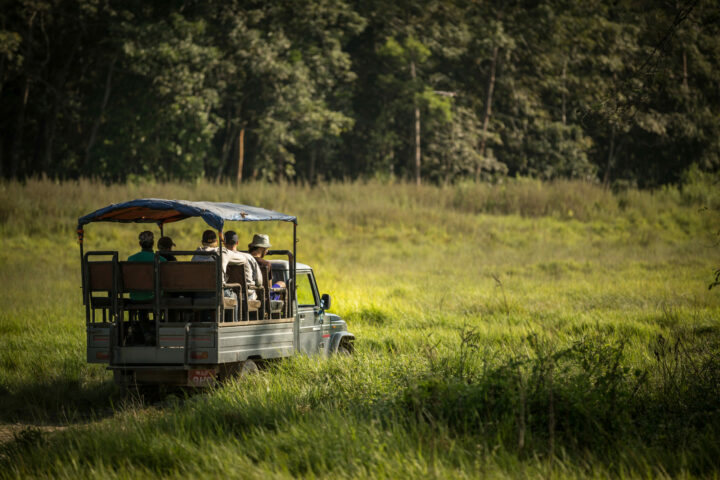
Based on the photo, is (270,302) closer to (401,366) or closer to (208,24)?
(401,366)

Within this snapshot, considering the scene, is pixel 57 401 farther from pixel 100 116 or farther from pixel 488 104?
pixel 488 104

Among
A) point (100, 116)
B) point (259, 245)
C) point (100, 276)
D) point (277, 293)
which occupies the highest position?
point (100, 116)

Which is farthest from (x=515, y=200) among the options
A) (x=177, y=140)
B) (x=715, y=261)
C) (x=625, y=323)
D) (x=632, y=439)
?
(x=632, y=439)

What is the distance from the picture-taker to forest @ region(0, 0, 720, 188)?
137 ft

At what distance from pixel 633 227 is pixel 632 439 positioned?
3092cm

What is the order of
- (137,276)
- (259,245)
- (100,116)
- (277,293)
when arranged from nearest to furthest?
(137,276) < (259,245) < (277,293) < (100,116)

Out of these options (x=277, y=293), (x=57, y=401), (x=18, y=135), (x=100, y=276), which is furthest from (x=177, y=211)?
(x=18, y=135)

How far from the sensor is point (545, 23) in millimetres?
54438

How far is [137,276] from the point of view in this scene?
9.84 m

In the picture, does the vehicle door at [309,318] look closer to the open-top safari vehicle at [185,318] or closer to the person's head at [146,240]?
the open-top safari vehicle at [185,318]

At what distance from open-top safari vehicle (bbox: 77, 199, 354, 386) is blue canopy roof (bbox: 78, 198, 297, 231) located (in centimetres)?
2

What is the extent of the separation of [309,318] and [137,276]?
100 inches

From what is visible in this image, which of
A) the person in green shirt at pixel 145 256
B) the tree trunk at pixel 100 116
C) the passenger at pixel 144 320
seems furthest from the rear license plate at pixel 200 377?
the tree trunk at pixel 100 116

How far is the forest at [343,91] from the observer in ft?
137
